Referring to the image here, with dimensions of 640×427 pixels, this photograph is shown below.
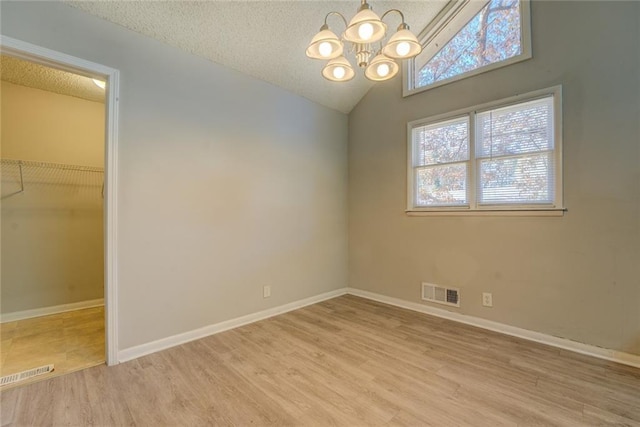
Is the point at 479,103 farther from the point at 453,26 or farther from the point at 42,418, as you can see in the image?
the point at 42,418

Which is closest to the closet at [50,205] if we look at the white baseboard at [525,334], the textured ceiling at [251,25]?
the textured ceiling at [251,25]

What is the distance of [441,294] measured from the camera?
130 inches

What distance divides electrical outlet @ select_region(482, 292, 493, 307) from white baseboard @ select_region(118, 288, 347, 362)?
194cm

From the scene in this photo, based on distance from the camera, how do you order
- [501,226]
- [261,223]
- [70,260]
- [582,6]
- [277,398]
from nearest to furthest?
[277,398] < [582,6] < [501,226] < [261,223] < [70,260]

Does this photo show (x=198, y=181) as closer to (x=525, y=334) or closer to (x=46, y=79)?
(x=46, y=79)

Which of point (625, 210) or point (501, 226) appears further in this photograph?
point (501, 226)

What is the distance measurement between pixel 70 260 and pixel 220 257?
7.26 ft

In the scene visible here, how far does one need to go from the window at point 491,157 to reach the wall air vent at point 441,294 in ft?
2.97

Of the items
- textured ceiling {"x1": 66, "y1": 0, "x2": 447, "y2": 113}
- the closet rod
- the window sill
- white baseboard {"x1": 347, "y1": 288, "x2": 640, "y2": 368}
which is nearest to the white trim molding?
textured ceiling {"x1": 66, "y1": 0, "x2": 447, "y2": 113}

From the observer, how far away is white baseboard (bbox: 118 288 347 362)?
2367 mm

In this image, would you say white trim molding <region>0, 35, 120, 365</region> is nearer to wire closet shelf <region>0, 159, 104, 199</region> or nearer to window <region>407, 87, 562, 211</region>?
wire closet shelf <region>0, 159, 104, 199</region>

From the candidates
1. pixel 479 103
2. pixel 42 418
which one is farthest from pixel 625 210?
pixel 42 418

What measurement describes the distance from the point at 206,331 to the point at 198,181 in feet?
4.79

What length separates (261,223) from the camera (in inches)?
129
